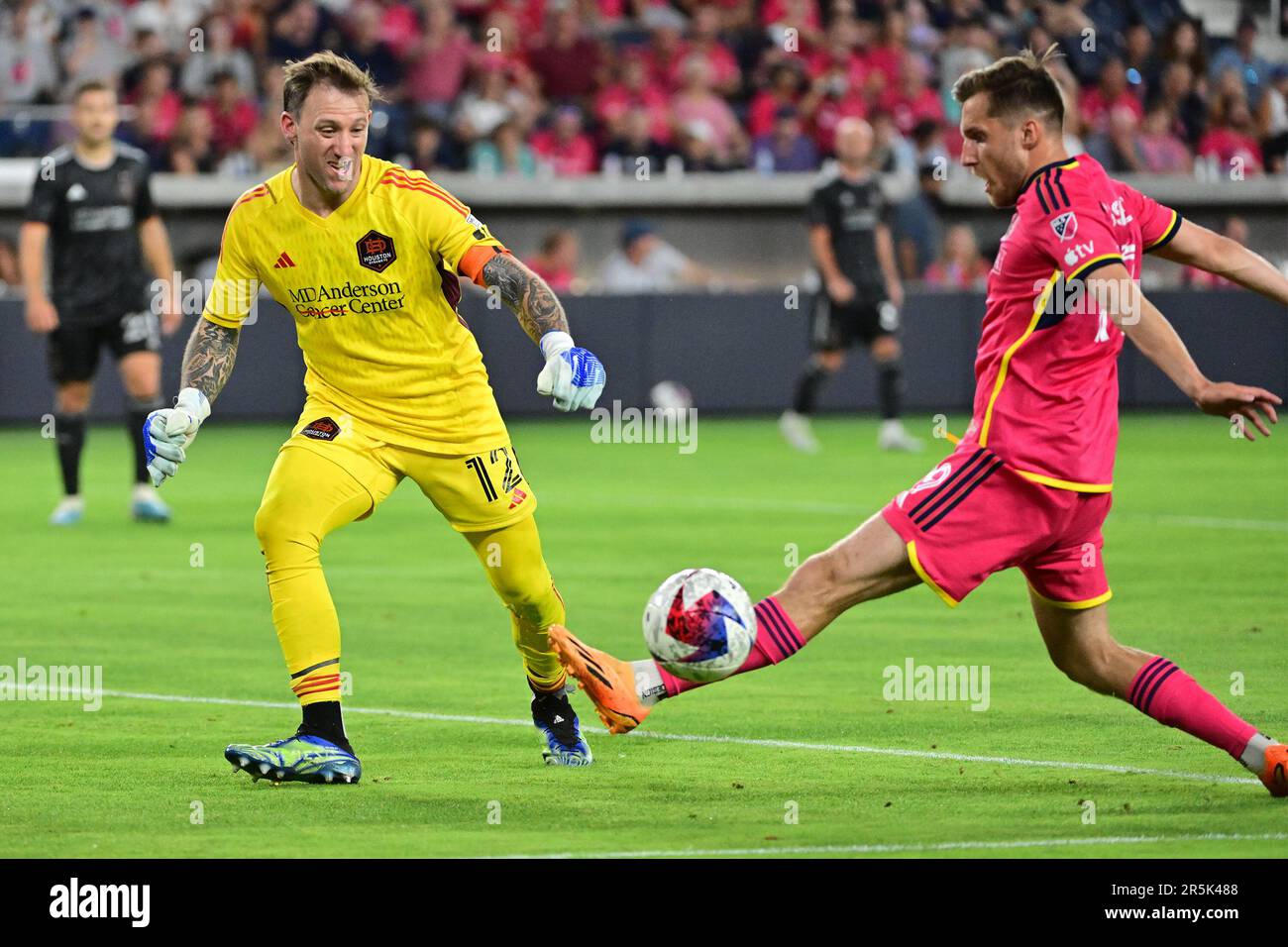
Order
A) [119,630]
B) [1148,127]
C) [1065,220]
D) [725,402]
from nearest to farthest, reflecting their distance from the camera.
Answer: [1065,220] → [119,630] → [725,402] → [1148,127]

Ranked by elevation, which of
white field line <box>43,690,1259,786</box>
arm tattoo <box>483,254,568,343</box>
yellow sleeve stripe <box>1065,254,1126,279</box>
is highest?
yellow sleeve stripe <box>1065,254,1126,279</box>

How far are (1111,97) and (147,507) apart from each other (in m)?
15.1

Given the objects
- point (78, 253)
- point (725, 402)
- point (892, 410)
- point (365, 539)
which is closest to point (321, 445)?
point (365, 539)

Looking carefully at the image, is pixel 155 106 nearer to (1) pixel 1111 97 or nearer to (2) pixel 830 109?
(2) pixel 830 109

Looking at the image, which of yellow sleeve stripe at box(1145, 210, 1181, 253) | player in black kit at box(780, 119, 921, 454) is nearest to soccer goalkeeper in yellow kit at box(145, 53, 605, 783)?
yellow sleeve stripe at box(1145, 210, 1181, 253)

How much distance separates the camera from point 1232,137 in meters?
25.5

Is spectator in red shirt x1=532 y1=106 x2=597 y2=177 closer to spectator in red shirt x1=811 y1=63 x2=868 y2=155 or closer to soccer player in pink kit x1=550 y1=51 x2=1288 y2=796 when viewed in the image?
spectator in red shirt x1=811 y1=63 x2=868 y2=155

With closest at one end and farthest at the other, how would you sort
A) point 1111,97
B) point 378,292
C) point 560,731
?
1. point 378,292
2. point 560,731
3. point 1111,97

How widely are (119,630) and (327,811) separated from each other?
4090 millimetres

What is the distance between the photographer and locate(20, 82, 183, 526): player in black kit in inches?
539

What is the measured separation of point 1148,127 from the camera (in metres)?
25.2

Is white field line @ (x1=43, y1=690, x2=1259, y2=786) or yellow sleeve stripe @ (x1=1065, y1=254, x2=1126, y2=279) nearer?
yellow sleeve stripe @ (x1=1065, y1=254, x2=1126, y2=279)

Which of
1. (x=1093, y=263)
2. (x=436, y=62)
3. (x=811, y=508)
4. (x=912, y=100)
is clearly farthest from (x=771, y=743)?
(x=912, y=100)

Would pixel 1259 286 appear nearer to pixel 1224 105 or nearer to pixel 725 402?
pixel 725 402
